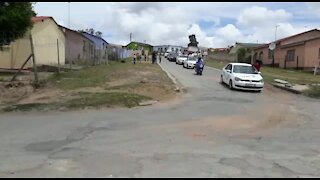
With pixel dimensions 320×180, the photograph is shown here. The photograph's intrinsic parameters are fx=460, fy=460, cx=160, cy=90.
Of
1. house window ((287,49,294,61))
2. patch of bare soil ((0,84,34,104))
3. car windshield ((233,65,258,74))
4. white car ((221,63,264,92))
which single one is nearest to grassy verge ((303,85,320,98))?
white car ((221,63,264,92))

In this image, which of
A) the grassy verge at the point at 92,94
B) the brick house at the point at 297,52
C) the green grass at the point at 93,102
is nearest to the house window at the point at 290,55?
the brick house at the point at 297,52

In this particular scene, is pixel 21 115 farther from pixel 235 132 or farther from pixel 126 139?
pixel 235 132

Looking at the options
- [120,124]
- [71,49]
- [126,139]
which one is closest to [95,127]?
[120,124]

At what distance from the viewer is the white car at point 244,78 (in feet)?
78.3

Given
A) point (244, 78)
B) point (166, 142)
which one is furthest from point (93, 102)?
point (244, 78)

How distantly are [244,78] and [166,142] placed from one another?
1452cm

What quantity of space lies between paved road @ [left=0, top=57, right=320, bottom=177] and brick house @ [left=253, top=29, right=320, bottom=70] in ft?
92.9

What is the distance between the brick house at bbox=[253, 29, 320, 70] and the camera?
44688mm

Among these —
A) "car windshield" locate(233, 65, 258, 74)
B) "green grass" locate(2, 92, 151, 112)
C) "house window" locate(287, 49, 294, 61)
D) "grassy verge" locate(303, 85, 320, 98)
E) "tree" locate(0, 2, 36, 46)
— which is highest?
"tree" locate(0, 2, 36, 46)

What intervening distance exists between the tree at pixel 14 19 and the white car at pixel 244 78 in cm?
1181

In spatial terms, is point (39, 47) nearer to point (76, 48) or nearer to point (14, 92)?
point (76, 48)

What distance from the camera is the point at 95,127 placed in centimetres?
1246

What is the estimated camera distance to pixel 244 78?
78.7 ft

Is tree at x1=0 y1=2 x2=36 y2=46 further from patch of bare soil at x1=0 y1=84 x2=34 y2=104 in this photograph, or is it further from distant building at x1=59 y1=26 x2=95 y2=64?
distant building at x1=59 y1=26 x2=95 y2=64
